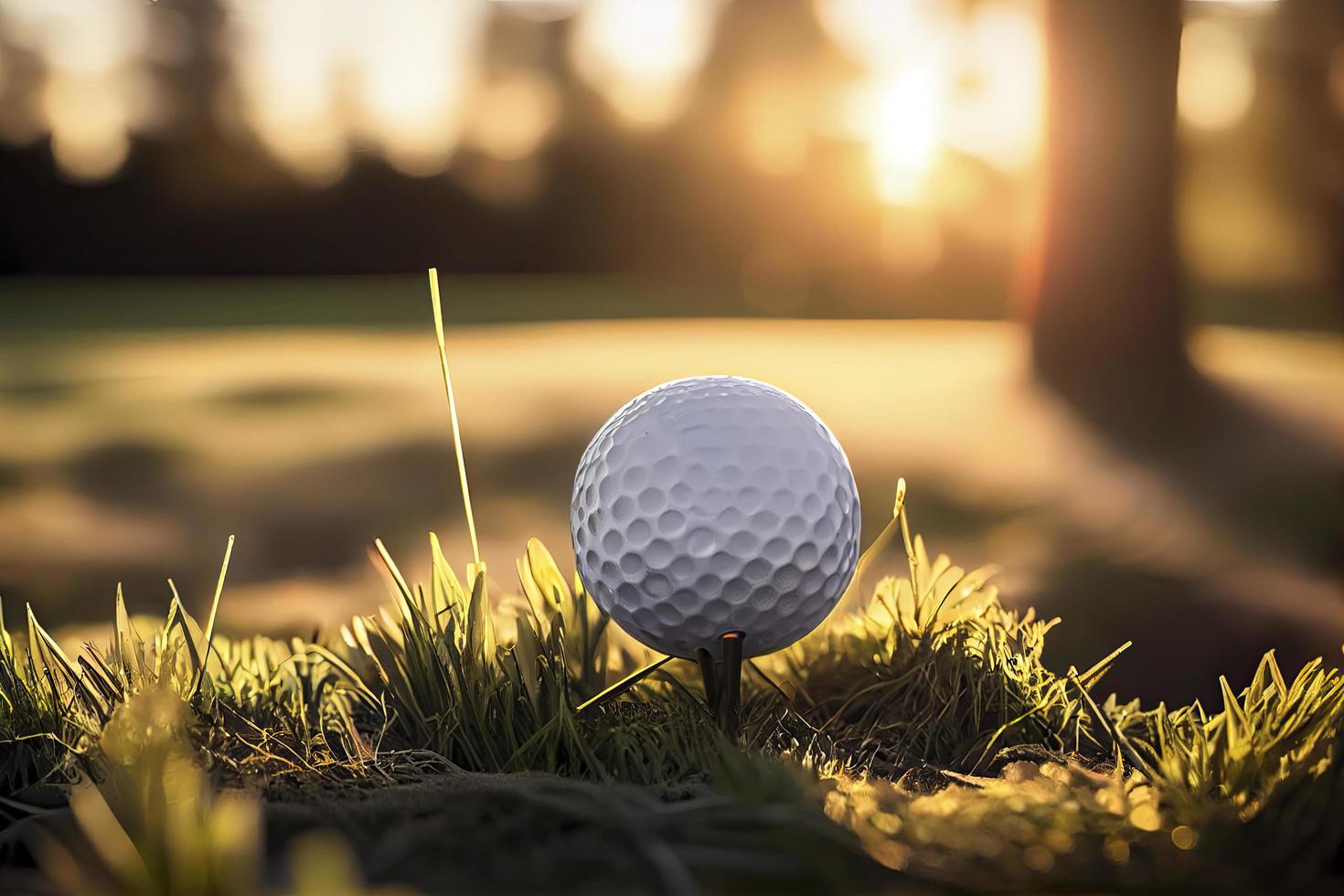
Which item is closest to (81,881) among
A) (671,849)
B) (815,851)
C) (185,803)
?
(185,803)

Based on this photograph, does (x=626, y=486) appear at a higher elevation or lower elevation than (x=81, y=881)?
higher

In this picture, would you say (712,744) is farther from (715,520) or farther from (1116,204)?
(1116,204)

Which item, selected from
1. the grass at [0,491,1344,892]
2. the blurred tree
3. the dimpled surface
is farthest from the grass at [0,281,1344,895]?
the blurred tree

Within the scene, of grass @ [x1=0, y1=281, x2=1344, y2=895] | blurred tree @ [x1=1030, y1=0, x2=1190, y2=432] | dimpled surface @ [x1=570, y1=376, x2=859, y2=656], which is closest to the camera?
grass @ [x1=0, y1=281, x2=1344, y2=895]

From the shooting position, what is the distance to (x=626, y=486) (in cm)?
170

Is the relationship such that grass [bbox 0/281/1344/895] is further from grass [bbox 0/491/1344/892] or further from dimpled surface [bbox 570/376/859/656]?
dimpled surface [bbox 570/376/859/656]

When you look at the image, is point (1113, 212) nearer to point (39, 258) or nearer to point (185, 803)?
point (185, 803)

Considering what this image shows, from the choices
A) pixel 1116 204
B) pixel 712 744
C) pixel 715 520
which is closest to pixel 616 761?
pixel 712 744

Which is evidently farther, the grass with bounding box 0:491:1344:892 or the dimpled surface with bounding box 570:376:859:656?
the dimpled surface with bounding box 570:376:859:656

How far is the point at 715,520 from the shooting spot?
163 cm

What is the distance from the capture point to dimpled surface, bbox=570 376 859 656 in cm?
164

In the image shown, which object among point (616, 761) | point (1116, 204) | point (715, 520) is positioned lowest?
point (616, 761)

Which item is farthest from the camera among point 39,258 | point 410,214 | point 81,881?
point 410,214

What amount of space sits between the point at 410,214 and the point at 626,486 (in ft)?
41.5
